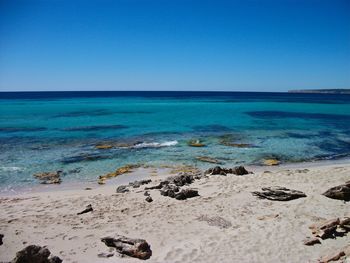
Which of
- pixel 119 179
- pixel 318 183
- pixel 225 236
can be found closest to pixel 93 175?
pixel 119 179

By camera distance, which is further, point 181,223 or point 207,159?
point 207,159

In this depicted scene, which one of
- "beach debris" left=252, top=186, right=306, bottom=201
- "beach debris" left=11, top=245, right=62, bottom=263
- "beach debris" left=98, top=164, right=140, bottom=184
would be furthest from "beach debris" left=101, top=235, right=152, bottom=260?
"beach debris" left=98, top=164, right=140, bottom=184

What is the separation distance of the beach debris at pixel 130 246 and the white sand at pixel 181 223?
17 centimetres

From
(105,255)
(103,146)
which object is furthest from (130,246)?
(103,146)

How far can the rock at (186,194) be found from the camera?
12.2m

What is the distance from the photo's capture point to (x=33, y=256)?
6945 millimetres

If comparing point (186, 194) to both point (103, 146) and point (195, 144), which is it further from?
point (103, 146)

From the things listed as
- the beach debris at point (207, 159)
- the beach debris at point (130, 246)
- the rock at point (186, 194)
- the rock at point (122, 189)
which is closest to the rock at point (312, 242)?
the beach debris at point (130, 246)

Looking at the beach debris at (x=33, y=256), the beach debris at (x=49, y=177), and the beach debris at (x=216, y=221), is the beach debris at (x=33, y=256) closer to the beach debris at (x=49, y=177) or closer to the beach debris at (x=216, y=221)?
the beach debris at (x=216, y=221)

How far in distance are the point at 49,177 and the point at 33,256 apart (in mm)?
10457

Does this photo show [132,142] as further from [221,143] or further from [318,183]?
[318,183]

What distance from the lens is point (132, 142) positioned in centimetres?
2739

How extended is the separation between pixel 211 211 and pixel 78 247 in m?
4.64

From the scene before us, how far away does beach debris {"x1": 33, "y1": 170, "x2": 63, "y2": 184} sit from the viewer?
1608 centimetres
